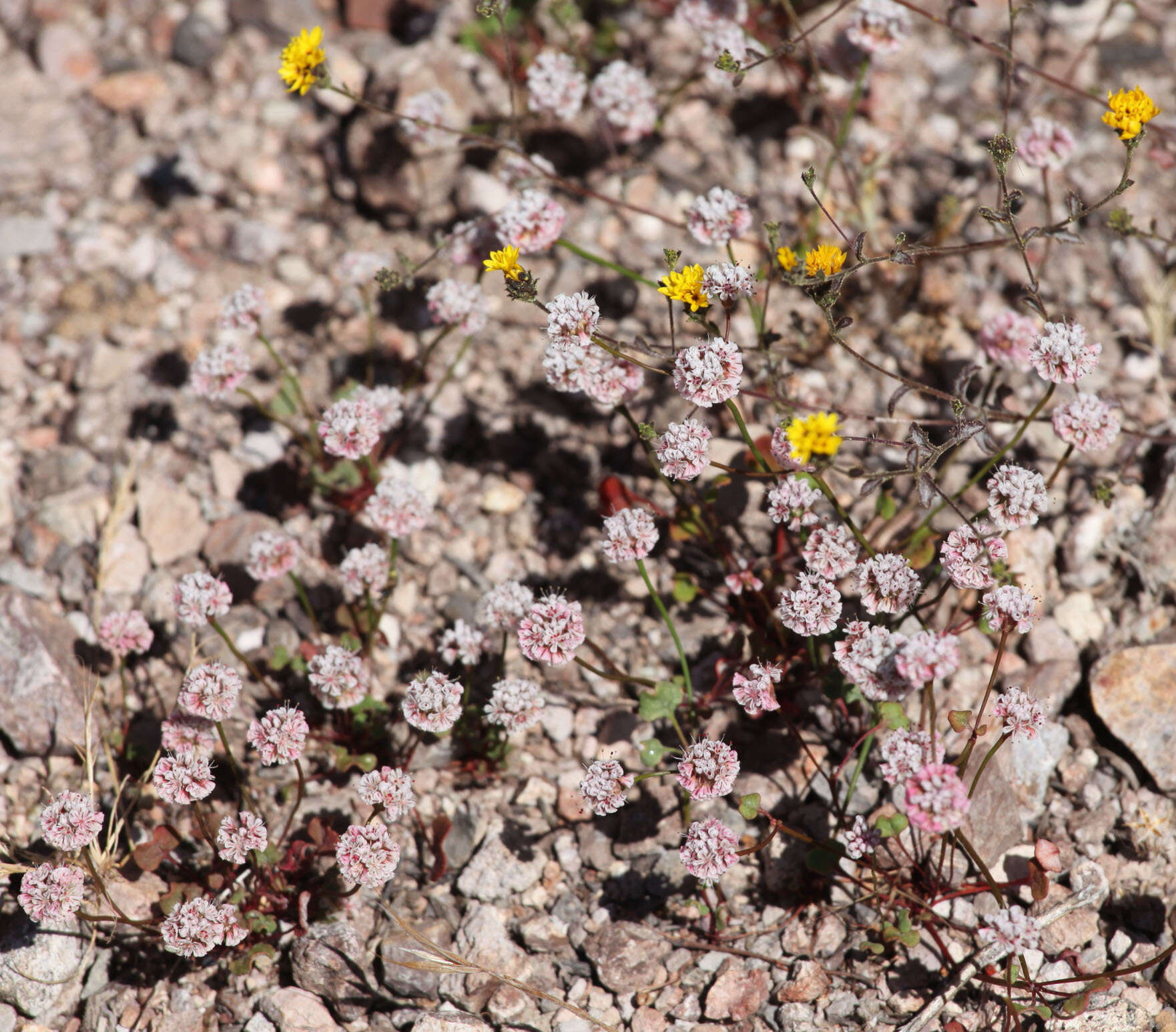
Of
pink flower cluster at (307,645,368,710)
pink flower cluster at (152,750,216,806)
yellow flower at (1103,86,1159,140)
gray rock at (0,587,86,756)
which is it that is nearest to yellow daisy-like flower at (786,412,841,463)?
yellow flower at (1103,86,1159,140)

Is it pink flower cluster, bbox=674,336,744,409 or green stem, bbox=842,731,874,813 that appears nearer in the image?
pink flower cluster, bbox=674,336,744,409

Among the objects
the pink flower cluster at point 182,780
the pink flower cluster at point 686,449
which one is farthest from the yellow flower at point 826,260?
the pink flower cluster at point 182,780

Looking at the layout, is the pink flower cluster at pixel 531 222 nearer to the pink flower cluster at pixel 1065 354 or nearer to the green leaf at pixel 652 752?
the pink flower cluster at pixel 1065 354

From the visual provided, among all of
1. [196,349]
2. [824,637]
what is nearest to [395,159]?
[196,349]

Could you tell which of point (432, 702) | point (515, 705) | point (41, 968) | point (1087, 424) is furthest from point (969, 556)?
point (41, 968)

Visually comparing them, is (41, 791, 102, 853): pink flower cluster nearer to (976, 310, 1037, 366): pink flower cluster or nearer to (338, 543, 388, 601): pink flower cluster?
A: (338, 543, 388, 601): pink flower cluster
